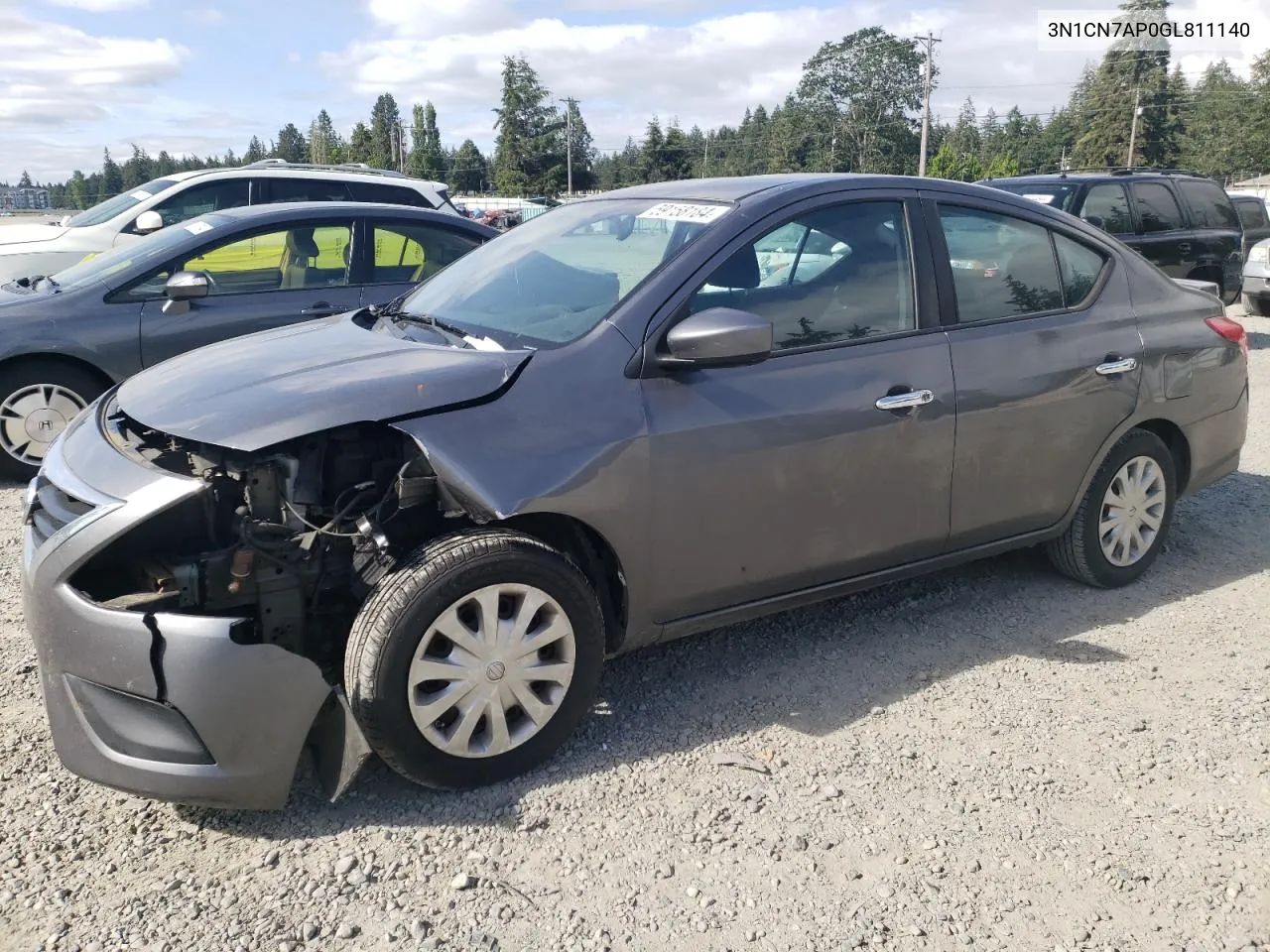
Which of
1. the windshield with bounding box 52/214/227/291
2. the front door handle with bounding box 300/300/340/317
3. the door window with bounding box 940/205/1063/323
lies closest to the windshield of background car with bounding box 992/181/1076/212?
the door window with bounding box 940/205/1063/323

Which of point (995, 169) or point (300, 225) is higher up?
point (995, 169)

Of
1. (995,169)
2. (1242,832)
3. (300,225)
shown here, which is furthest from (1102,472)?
(995,169)

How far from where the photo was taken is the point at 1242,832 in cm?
288

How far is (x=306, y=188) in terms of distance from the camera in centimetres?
981

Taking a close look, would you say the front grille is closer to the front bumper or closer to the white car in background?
the front bumper

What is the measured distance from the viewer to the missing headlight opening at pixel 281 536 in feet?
9.27

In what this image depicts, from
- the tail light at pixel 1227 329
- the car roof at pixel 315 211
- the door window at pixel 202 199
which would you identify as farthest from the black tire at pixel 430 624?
the door window at pixel 202 199

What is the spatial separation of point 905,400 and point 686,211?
39.3 inches

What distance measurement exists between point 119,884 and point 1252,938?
273 centimetres

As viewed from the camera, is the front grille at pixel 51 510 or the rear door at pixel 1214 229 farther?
the rear door at pixel 1214 229

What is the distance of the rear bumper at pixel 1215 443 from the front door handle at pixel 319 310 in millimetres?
4690

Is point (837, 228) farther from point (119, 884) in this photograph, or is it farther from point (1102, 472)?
point (119, 884)

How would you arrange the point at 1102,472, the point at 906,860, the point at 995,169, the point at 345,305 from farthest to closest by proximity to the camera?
1. the point at 995,169
2. the point at 345,305
3. the point at 1102,472
4. the point at 906,860

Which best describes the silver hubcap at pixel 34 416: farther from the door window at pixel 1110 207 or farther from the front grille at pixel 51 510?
the door window at pixel 1110 207
